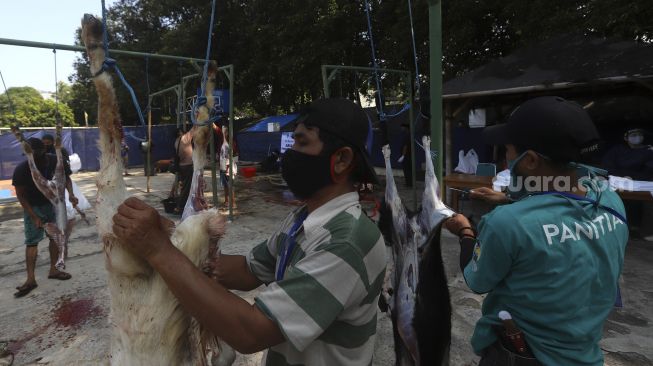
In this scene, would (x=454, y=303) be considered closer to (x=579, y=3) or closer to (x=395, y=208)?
(x=395, y=208)

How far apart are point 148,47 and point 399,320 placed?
87.4 ft

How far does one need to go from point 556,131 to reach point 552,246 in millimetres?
383

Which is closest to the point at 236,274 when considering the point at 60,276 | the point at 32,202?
the point at 32,202

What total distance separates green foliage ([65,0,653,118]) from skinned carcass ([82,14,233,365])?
1.60 metres

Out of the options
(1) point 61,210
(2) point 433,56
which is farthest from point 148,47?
(2) point 433,56

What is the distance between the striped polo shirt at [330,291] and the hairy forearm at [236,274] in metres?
0.24

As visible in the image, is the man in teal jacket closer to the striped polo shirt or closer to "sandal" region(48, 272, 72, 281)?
the striped polo shirt

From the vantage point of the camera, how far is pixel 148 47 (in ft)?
78.9

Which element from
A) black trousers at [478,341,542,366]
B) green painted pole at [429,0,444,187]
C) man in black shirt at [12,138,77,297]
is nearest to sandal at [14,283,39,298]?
man in black shirt at [12,138,77,297]

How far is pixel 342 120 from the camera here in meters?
1.16

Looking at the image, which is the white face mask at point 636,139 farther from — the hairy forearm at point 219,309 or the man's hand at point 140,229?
the man's hand at point 140,229

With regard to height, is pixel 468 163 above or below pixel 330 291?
above

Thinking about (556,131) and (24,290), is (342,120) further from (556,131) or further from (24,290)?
(24,290)

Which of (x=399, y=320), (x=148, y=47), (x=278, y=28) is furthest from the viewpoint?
(x=148, y=47)
